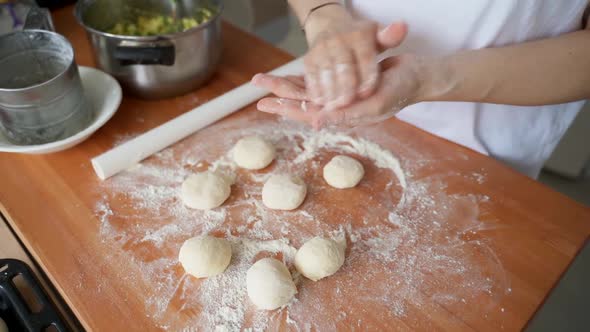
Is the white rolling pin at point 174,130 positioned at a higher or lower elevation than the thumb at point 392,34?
lower

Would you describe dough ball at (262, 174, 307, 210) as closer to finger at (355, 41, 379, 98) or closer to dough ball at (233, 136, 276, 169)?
dough ball at (233, 136, 276, 169)

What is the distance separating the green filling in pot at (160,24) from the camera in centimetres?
137

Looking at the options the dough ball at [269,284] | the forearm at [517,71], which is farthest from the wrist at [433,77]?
the dough ball at [269,284]

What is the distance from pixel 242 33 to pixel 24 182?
843 mm

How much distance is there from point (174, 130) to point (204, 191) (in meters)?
0.22

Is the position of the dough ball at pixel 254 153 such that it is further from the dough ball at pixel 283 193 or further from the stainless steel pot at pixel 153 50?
the stainless steel pot at pixel 153 50

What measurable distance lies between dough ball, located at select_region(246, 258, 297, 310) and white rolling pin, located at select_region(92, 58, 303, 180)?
43 cm

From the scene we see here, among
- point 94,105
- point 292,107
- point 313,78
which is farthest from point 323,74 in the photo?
point 94,105

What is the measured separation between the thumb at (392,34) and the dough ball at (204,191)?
1.55ft

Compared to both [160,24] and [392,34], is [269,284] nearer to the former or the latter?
[392,34]

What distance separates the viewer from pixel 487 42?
1.06 meters

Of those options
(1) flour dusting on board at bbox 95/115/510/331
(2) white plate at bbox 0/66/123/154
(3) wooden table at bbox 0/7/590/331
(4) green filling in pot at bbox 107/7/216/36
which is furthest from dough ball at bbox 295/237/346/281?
(4) green filling in pot at bbox 107/7/216/36

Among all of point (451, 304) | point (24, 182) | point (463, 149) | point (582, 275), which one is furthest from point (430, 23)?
point (582, 275)

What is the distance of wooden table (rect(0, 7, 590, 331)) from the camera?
868mm
